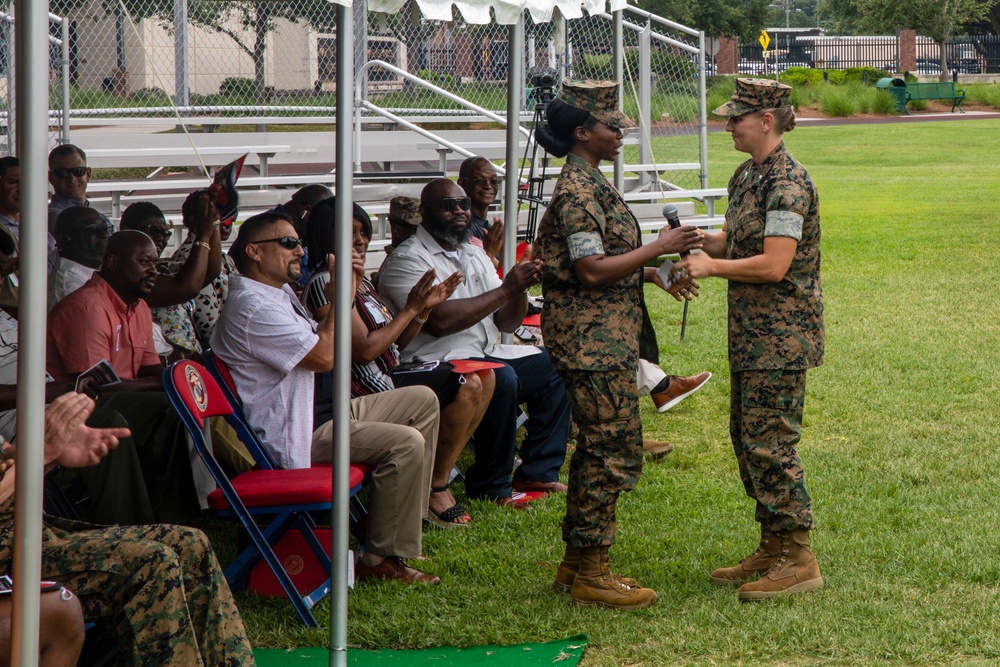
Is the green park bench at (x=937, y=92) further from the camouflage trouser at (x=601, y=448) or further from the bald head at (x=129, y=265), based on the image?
the camouflage trouser at (x=601, y=448)

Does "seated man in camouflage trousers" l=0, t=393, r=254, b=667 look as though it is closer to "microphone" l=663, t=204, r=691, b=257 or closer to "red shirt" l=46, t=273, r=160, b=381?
"red shirt" l=46, t=273, r=160, b=381

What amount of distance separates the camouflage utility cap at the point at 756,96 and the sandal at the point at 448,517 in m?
2.20

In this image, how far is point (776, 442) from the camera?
4.43 m

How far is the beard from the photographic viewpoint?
5.82 m

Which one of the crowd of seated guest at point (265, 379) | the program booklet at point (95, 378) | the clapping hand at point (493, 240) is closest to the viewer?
the crowd of seated guest at point (265, 379)

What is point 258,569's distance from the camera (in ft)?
14.6

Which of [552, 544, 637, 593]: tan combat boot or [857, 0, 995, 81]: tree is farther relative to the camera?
[857, 0, 995, 81]: tree

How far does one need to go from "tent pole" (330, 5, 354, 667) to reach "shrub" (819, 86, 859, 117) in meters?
36.1

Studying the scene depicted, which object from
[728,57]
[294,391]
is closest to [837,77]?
[728,57]

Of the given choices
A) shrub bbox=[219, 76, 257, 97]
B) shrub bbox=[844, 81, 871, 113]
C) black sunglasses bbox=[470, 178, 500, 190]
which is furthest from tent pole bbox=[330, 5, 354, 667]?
shrub bbox=[844, 81, 871, 113]

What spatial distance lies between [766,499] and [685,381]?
3.03 metres

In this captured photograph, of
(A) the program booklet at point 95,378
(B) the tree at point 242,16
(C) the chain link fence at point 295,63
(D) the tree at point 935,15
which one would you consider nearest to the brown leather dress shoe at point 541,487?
(A) the program booklet at point 95,378

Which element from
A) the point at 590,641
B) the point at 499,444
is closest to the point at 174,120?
the point at 499,444

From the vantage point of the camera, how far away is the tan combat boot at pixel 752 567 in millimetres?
4574
